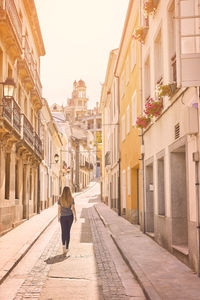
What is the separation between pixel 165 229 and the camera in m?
10.4

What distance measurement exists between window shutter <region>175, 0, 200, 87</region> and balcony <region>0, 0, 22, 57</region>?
7562 millimetres

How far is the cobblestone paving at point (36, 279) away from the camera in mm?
6367

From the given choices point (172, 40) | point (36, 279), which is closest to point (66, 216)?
point (36, 279)

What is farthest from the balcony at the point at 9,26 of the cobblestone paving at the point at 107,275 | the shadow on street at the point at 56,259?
the shadow on street at the point at 56,259

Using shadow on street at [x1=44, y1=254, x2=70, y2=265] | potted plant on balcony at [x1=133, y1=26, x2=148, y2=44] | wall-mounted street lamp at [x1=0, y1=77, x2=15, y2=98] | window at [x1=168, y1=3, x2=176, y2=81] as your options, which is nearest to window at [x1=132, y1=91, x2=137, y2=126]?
potted plant on balcony at [x1=133, y1=26, x2=148, y2=44]

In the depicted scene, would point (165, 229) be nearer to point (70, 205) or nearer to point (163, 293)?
point (70, 205)

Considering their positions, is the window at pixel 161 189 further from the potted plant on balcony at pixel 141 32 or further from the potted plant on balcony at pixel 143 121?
the potted plant on balcony at pixel 141 32

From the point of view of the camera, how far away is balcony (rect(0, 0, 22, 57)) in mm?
13174

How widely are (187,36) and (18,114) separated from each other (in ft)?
35.5

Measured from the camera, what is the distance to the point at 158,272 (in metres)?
7.55

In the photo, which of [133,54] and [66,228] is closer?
[66,228]

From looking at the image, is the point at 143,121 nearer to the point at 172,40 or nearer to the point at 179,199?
the point at 172,40

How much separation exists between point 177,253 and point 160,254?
0.65 meters

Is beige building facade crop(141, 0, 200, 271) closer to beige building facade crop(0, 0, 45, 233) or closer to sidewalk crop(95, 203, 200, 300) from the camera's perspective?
sidewalk crop(95, 203, 200, 300)
